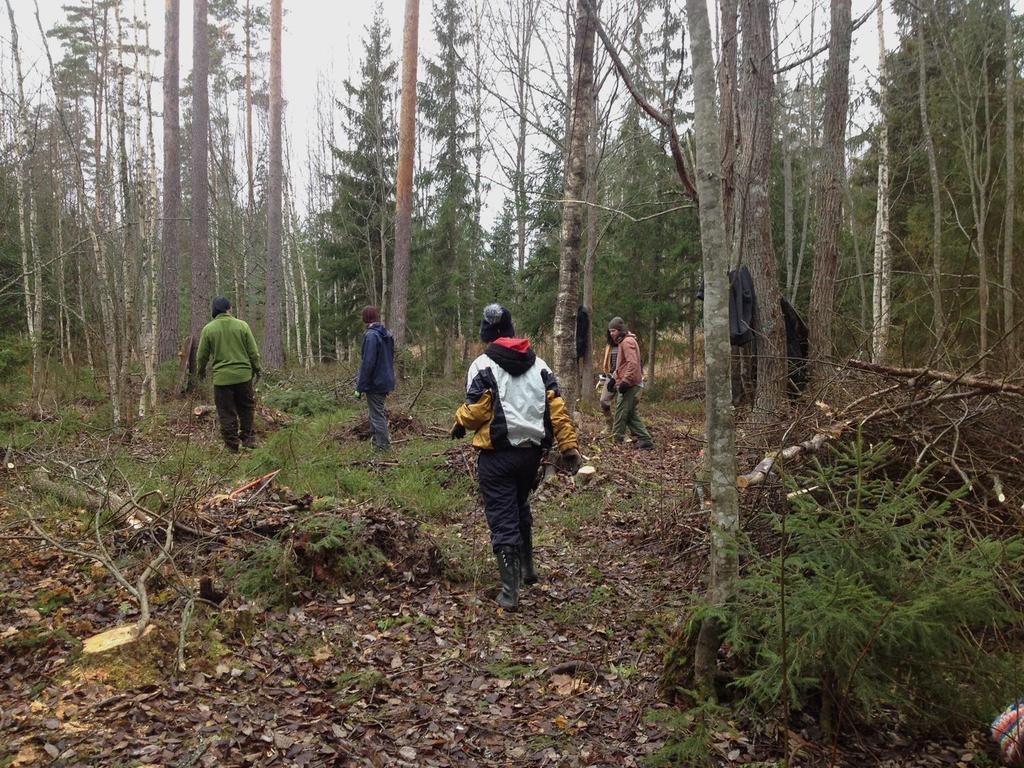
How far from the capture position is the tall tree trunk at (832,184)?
8.02 meters

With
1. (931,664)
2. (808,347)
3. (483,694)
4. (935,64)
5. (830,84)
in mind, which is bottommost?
(483,694)

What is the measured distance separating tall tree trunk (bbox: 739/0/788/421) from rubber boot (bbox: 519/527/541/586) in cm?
367

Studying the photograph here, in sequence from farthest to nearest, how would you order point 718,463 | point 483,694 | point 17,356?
point 17,356 < point 483,694 < point 718,463

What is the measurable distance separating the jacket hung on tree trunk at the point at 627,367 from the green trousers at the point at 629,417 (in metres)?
0.13

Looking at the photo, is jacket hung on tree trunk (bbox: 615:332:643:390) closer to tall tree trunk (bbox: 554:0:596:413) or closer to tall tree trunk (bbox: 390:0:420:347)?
tall tree trunk (bbox: 554:0:596:413)

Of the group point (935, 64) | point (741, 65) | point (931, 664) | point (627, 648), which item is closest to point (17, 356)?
point (627, 648)

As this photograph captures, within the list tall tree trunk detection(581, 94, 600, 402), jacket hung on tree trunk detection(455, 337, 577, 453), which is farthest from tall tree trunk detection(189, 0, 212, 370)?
jacket hung on tree trunk detection(455, 337, 577, 453)

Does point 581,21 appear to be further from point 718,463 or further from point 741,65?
point 718,463

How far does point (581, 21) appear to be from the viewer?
7.56m

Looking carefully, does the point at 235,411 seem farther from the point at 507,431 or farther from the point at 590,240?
the point at 590,240

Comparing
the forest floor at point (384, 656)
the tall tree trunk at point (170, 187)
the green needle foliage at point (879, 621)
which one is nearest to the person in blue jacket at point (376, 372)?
the forest floor at point (384, 656)

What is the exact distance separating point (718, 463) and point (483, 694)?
6.11 ft

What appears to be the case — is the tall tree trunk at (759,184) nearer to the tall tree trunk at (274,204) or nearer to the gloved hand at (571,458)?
the gloved hand at (571,458)

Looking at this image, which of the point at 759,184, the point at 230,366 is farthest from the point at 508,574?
the point at 230,366
